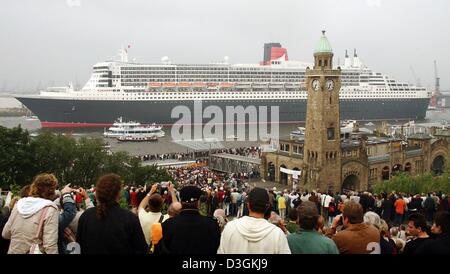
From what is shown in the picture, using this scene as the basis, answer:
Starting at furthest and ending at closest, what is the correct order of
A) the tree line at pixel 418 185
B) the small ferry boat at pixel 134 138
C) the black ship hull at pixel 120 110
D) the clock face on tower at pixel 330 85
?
1. the black ship hull at pixel 120 110
2. the small ferry boat at pixel 134 138
3. the clock face on tower at pixel 330 85
4. the tree line at pixel 418 185

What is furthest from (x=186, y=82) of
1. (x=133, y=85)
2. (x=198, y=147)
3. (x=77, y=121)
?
(x=198, y=147)

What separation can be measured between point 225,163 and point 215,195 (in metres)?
19.9

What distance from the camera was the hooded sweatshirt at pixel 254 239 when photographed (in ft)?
10.7

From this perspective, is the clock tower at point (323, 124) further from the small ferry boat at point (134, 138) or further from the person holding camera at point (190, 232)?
the small ferry boat at point (134, 138)

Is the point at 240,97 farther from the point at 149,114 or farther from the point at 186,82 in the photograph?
the point at 149,114

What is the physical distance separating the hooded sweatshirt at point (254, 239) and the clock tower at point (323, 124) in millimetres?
21177

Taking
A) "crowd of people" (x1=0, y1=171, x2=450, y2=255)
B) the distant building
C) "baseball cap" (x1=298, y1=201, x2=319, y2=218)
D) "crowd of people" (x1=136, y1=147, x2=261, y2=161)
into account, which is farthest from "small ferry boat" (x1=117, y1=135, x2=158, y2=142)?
"baseball cap" (x1=298, y1=201, x2=319, y2=218)

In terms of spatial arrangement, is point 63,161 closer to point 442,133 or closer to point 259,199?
point 259,199

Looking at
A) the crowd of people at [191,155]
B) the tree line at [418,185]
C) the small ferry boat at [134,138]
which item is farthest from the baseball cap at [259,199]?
the small ferry boat at [134,138]

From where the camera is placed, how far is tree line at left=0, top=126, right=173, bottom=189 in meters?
19.0

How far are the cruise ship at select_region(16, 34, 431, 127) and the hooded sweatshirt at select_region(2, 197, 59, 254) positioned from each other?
191ft

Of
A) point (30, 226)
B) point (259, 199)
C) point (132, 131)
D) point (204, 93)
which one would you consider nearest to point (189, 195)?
point (259, 199)

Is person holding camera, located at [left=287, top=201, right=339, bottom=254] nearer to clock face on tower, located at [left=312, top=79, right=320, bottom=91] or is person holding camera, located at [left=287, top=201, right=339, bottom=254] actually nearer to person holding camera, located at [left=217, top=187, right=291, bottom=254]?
person holding camera, located at [left=217, top=187, right=291, bottom=254]

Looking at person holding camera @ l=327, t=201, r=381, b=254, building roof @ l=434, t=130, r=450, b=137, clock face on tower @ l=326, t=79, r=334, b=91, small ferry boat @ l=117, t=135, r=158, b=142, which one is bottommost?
small ferry boat @ l=117, t=135, r=158, b=142
